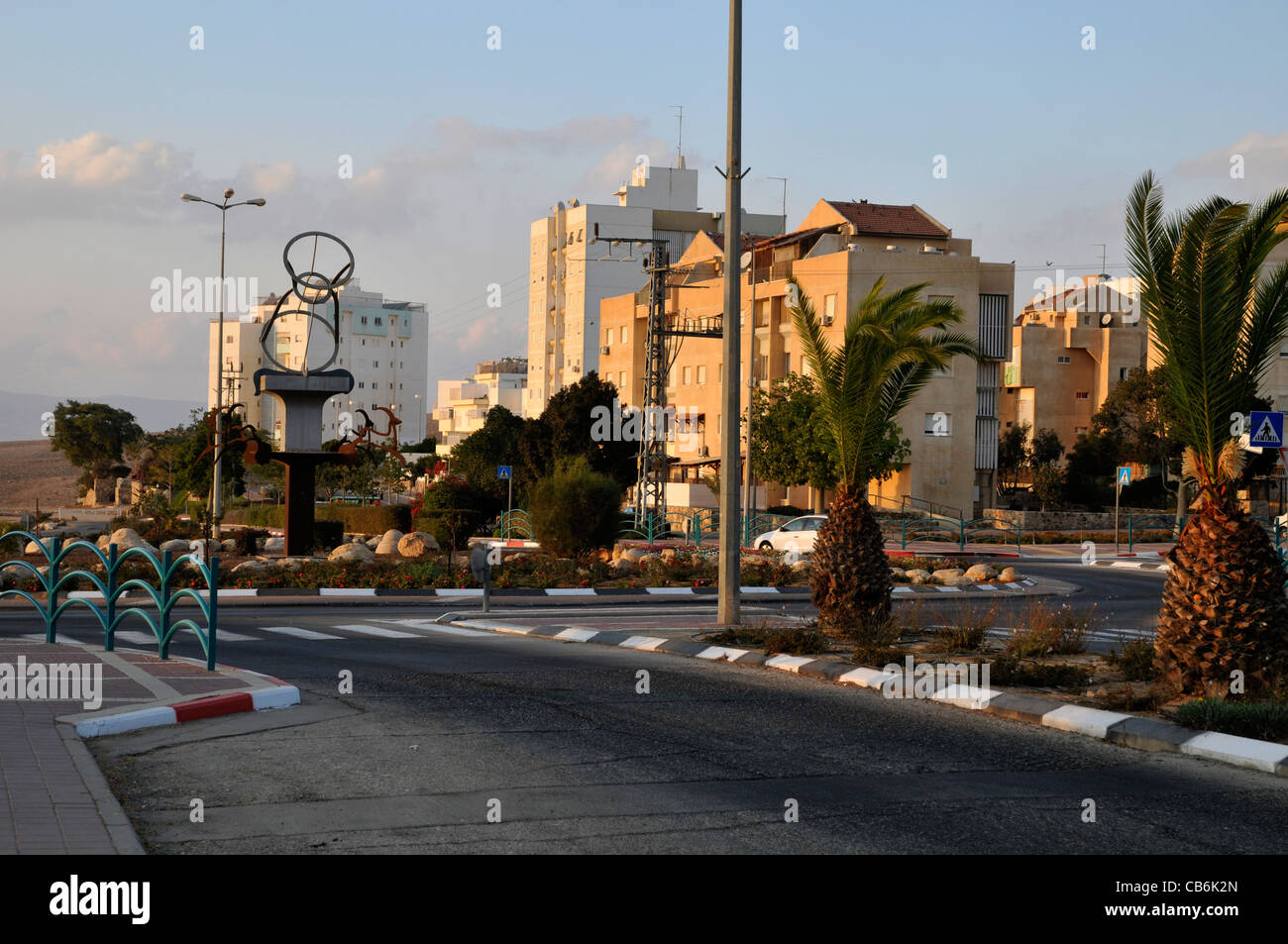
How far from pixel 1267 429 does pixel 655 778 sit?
10671mm

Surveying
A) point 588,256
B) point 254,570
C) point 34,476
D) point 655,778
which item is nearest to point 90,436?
point 34,476

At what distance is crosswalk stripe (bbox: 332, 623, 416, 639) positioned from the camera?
1870 centimetres

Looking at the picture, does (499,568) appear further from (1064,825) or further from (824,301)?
(824,301)

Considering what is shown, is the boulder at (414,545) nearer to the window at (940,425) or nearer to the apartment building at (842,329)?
the apartment building at (842,329)

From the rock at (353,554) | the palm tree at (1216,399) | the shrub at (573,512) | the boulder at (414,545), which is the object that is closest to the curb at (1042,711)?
the palm tree at (1216,399)

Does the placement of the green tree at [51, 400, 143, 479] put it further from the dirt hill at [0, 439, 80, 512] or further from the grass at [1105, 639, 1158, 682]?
the grass at [1105, 639, 1158, 682]

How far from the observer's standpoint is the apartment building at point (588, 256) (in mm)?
119688

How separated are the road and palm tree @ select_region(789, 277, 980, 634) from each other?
3612 mm

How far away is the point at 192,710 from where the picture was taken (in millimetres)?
10594

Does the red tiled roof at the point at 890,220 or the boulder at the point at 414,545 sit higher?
the red tiled roof at the point at 890,220

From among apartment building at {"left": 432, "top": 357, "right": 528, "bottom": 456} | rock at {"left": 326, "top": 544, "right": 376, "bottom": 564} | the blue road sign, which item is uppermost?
apartment building at {"left": 432, "top": 357, "right": 528, "bottom": 456}

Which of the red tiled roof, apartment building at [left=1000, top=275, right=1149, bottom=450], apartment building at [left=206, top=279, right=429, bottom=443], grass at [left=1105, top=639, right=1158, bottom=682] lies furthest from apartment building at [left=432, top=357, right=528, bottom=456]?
grass at [left=1105, top=639, right=1158, bottom=682]

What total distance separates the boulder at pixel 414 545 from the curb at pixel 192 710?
25.7 meters

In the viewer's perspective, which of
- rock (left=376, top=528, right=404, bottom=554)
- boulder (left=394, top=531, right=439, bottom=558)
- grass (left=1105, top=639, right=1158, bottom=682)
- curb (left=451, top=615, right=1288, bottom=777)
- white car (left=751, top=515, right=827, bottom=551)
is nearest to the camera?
curb (left=451, top=615, right=1288, bottom=777)
